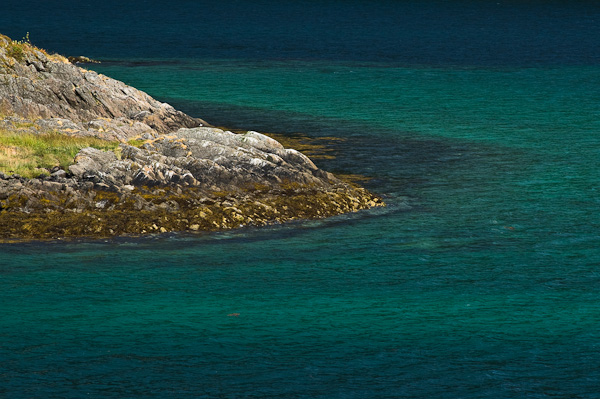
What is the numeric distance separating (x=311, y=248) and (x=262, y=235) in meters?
1.86

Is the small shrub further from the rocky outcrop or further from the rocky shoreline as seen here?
the rocky shoreline

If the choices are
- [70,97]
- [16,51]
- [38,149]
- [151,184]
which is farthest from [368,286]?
[16,51]

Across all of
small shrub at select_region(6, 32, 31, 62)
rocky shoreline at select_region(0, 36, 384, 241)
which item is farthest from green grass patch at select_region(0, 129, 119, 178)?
small shrub at select_region(6, 32, 31, 62)

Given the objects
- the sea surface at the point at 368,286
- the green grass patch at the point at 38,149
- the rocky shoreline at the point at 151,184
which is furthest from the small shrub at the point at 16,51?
the sea surface at the point at 368,286

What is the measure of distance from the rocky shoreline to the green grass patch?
1.40ft

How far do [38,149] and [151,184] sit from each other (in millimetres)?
5172

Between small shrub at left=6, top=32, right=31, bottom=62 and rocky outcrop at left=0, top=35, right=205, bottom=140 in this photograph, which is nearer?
rocky outcrop at left=0, top=35, right=205, bottom=140

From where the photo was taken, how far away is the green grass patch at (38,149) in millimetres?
30984

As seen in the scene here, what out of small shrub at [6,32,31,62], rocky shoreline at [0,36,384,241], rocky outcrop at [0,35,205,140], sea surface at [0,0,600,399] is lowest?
sea surface at [0,0,600,399]

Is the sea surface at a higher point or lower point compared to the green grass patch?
lower

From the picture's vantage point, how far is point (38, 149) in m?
33.0

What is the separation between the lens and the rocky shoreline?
27859 millimetres

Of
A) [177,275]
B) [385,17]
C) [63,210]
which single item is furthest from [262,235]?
[385,17]

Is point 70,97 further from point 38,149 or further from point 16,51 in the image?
point 38,149
